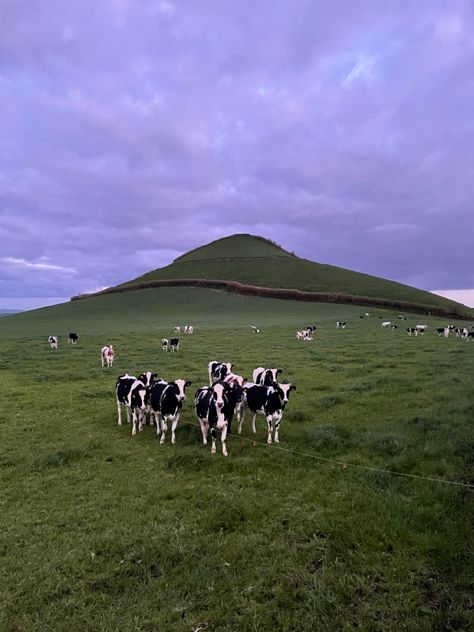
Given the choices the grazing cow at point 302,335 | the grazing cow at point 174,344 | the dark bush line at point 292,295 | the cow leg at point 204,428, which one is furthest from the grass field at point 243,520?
the dark bush line at point 292,295

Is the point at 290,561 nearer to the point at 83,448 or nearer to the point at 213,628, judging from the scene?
the point at 213,628

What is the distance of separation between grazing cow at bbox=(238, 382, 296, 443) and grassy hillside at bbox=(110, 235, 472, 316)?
6287cm

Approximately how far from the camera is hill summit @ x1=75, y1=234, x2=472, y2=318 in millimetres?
71887

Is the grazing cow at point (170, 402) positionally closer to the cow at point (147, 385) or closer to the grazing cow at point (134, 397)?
the grazing cow at point (134, 397)

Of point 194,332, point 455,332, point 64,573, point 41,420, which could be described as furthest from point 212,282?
point 64,573

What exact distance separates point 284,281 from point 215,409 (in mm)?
77035

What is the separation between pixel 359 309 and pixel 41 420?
59253 millimetres

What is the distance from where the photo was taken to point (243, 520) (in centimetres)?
734

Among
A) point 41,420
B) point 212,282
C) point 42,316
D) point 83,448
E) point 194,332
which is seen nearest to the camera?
point 83,448

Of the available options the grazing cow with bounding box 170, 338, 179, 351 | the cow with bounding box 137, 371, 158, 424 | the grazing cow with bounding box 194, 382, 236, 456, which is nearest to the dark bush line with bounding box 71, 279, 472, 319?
the grazing cow with bounding box 170, 338, 179, 351

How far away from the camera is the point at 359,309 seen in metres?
66.9

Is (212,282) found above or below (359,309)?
above

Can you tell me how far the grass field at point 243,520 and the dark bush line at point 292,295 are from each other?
181 feet

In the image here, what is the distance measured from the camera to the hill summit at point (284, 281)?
71887 mm
